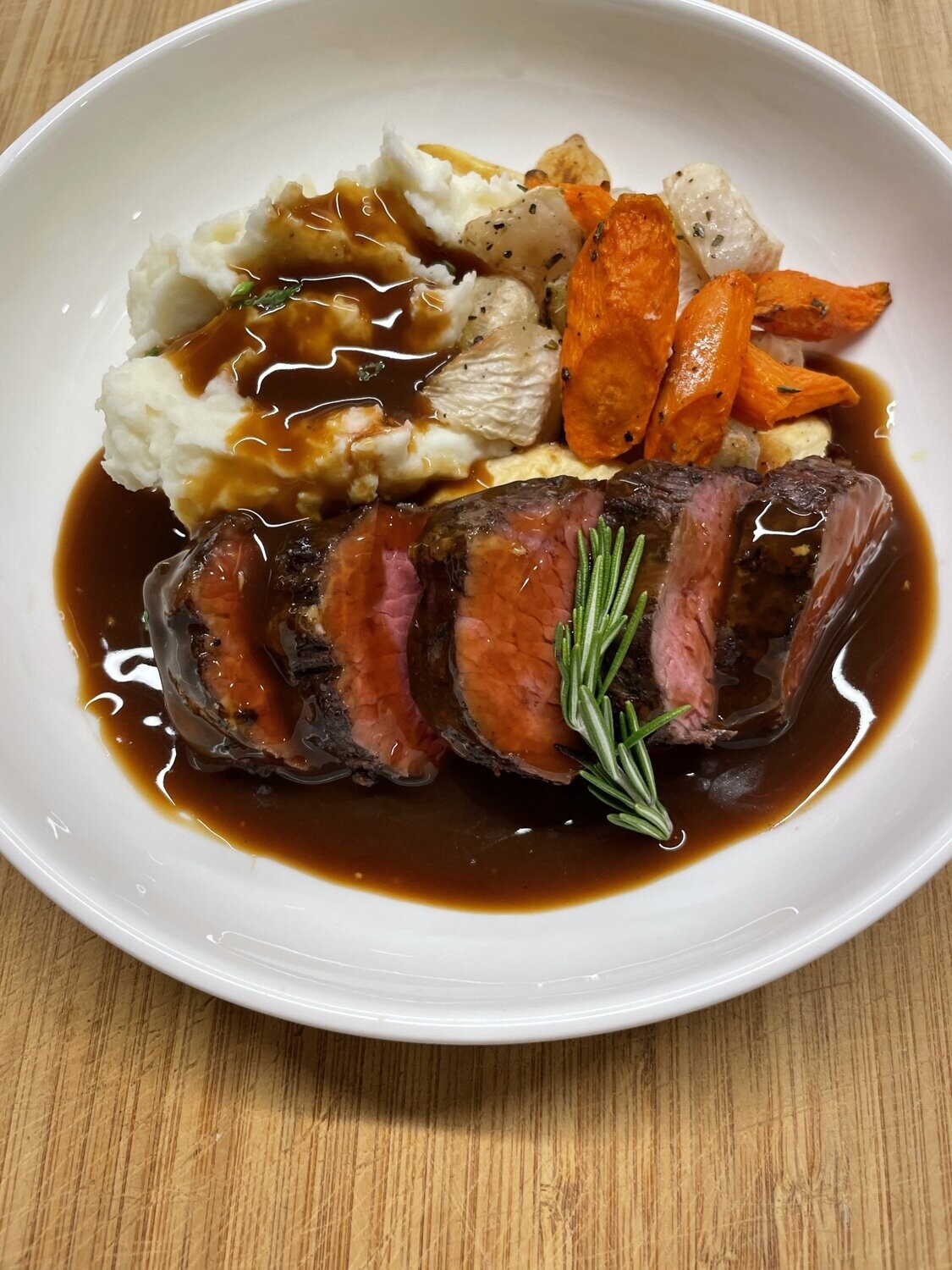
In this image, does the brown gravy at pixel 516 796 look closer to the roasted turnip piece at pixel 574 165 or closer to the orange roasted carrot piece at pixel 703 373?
the orange roasted carrot piece at pixel 703 373

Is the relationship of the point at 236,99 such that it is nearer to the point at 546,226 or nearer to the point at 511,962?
the point at 546,226

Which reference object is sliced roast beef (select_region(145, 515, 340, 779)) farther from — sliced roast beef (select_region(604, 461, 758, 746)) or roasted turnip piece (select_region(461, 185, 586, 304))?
roasted turnip piece (select_region(461, 185, 586, 304))

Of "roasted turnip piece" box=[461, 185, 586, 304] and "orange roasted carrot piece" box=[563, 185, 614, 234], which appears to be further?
"orange roasted carrot piece" box=[563, 185, 614, 234]

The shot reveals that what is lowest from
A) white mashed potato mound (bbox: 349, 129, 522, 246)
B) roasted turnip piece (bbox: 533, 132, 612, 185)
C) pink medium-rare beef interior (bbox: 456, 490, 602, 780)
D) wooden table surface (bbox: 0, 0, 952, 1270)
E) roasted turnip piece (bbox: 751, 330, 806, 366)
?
wooden table surface (bbox: 0, 0, 952, 1270)

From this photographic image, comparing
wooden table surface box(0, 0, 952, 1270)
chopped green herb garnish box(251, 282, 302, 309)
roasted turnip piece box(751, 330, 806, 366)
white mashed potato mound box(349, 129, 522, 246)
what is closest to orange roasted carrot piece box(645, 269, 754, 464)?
roasted turnip piece box(751, 330, 806, 366)

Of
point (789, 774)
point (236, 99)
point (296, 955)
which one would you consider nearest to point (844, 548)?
point (789, 774)

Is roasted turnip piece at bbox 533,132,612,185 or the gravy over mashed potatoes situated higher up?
roasted turnip piece at bbox 533,132,612,185
